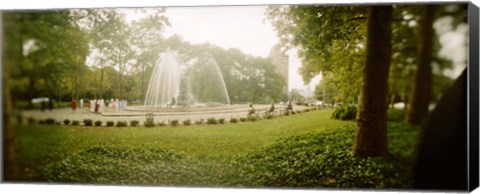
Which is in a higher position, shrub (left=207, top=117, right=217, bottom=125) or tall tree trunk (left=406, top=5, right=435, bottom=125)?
tall tree trunk (left=406, top=5, right=435, bottom=125)

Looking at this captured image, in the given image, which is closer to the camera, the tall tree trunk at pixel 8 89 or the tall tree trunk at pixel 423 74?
the tall tree trunk at pixel 423 74

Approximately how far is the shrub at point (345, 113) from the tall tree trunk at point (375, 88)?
92 millimetres

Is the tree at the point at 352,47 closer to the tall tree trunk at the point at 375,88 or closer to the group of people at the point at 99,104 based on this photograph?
the tall tree trunk at the point at 375,88

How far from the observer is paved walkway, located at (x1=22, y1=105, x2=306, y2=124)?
27.9ft

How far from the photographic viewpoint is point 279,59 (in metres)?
8.34

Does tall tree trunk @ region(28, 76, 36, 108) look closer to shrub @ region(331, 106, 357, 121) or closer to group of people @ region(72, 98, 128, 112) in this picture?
group of people @ region(72, 98, 128, 112)

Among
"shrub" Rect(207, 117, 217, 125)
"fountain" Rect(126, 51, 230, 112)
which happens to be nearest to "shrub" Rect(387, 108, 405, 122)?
"fountain" Rect(126, 51, 230, 112)

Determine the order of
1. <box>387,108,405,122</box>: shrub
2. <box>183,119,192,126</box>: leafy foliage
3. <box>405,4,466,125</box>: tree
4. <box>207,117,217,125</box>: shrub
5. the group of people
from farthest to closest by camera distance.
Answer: the group of people < <box>183,119,192,126</box>: leafy foliage < <box>207,117,217,125</box>: shrub < <box>387,108,405,122</box>: shrub < <box>405,4,466,125</box>: tree

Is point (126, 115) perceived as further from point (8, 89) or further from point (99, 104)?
point (8, 89)

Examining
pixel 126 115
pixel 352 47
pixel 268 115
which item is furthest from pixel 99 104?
pixel 352 47

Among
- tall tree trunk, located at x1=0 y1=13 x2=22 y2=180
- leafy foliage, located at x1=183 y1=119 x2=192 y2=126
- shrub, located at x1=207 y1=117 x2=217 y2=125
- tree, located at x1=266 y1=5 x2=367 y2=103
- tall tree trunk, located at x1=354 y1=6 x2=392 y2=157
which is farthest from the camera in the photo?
tall tree trunk, located at x1=0 y1=13 x2=22 y2=180

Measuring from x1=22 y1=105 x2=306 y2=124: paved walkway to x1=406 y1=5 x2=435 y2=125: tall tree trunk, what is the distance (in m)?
1.48

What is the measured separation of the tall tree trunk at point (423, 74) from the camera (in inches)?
294

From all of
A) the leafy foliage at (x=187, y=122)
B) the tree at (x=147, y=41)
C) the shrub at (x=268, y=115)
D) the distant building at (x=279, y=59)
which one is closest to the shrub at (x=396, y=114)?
the distant building at (x=279, y=59)
